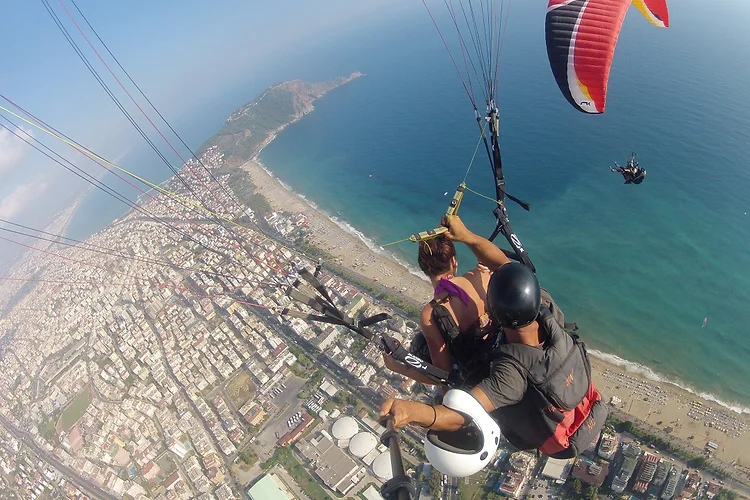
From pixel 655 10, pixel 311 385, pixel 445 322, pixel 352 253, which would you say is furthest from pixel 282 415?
pixel 655 10

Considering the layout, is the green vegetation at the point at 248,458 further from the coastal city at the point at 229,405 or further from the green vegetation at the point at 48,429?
the green vegetation at the point at 48,429

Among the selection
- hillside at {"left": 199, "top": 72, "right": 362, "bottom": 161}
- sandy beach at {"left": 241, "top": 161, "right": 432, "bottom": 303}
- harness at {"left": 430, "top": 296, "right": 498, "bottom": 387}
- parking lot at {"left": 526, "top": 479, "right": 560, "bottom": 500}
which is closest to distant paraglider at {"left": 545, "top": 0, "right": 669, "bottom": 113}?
harness at {"left": 430, "top": 296, "right": 498, "bottom": 387}

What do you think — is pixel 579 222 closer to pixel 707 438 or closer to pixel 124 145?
pixel 707 438

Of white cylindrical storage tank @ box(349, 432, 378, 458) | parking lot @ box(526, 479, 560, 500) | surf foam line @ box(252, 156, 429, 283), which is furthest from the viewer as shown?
surf foam line @ box(252, 156, 429, 283)

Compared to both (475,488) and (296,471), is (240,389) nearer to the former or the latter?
(296,471)

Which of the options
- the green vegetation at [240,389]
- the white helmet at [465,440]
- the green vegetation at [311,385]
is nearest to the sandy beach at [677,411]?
the green vegetation at [311,385]

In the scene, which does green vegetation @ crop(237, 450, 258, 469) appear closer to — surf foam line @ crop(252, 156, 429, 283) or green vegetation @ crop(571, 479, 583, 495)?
green vegetation @ crop(571, 479, 583, 495)
